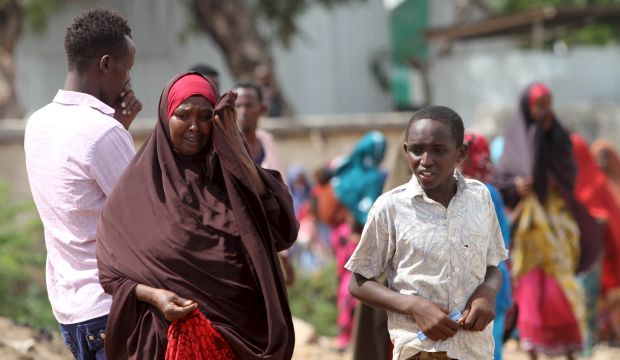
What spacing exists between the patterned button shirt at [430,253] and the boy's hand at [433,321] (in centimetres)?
8

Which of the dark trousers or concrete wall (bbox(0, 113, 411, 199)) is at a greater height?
the dark trousers

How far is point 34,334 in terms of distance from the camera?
22.2ft

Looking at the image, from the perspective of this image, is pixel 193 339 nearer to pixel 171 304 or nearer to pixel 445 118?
pixel 171 304

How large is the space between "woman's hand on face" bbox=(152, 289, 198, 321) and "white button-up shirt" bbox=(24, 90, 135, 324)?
395mm

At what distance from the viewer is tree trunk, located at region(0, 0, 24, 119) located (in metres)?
17.5

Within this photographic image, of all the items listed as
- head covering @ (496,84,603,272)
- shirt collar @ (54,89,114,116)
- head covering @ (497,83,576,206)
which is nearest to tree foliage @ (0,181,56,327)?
head covering @ (496,84,603,272)

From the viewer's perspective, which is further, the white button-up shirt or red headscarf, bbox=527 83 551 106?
red headscarf, bbox=527 83 551 106

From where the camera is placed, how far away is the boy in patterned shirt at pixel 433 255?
3967 mm

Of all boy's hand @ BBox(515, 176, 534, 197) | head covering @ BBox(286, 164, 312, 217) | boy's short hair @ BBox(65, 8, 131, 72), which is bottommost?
head covering @ BBox(286, 164, 312, 217)

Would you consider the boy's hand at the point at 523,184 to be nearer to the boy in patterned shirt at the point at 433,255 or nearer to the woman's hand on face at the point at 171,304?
the boy in patterned shirt at the point at 433,255

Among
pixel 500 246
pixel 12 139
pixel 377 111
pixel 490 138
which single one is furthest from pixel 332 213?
pixel 377 111

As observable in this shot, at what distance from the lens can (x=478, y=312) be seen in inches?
154

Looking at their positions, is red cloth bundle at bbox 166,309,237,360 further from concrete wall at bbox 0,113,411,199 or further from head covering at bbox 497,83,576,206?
concrete wall at bbox 0,113,411,199

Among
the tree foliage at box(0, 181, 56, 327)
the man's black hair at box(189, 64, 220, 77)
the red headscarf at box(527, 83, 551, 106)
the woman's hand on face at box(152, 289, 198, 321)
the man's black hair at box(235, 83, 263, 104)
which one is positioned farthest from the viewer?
the tree foliage at box(0, 181, 56, 327)
